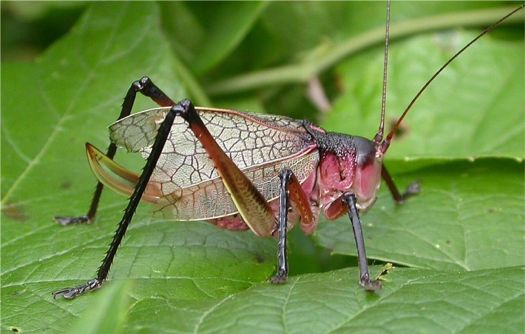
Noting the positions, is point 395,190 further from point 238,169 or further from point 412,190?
point 238,169

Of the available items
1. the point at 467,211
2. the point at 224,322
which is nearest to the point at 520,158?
the point at 467,211

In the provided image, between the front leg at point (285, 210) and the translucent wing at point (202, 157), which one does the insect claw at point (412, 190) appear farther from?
the translucent wing at point (202, 157)

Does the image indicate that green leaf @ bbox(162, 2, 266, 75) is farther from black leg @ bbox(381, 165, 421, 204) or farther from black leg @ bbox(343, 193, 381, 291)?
black leg @ bbox(343, 193, 381, 291)

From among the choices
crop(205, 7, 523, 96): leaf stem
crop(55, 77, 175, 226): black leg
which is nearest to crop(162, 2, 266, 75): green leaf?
crop(205, 7, 523, 96): leaf stem

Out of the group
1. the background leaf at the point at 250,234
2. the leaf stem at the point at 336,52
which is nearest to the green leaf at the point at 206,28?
the background leaf at the point at 250,234

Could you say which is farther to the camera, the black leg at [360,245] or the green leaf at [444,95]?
the green leaf at [444,95]

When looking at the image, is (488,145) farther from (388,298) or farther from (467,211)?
(388,298)
